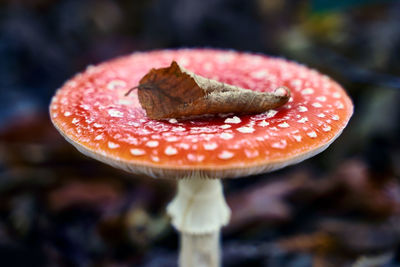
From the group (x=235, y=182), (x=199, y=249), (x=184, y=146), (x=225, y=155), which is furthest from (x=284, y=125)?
(x=235, y=182)

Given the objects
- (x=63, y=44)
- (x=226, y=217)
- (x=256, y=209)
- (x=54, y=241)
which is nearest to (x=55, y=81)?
(x=63, y=44)

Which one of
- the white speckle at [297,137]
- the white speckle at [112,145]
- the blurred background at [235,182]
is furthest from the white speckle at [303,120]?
the blurred background at [235,182]

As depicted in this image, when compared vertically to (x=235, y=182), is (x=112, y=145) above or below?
above

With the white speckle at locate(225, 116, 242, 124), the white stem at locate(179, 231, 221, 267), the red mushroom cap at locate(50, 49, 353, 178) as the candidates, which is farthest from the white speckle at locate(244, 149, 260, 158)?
the white stem at locate(179, 231, 221, 267)

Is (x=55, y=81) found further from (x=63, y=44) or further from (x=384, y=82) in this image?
(x=384, y=82)

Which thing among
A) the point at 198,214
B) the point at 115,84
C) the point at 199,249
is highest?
the point at 115,84

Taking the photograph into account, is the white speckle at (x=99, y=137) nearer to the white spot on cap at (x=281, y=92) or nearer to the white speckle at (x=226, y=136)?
the white speckle at (x=226, y=136)

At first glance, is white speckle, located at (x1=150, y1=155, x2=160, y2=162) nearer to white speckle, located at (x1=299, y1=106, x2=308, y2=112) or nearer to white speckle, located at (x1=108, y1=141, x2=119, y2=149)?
white speckle, located at (x1=108, y1=141, x2=119, y2=149)

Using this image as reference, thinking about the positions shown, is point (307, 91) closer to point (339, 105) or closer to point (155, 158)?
point (339, 105)

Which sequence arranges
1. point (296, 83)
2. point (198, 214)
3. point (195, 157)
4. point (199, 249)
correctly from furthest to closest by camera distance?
point (199, 249), point (198, 214), point (296, 83), point (195, 157)
